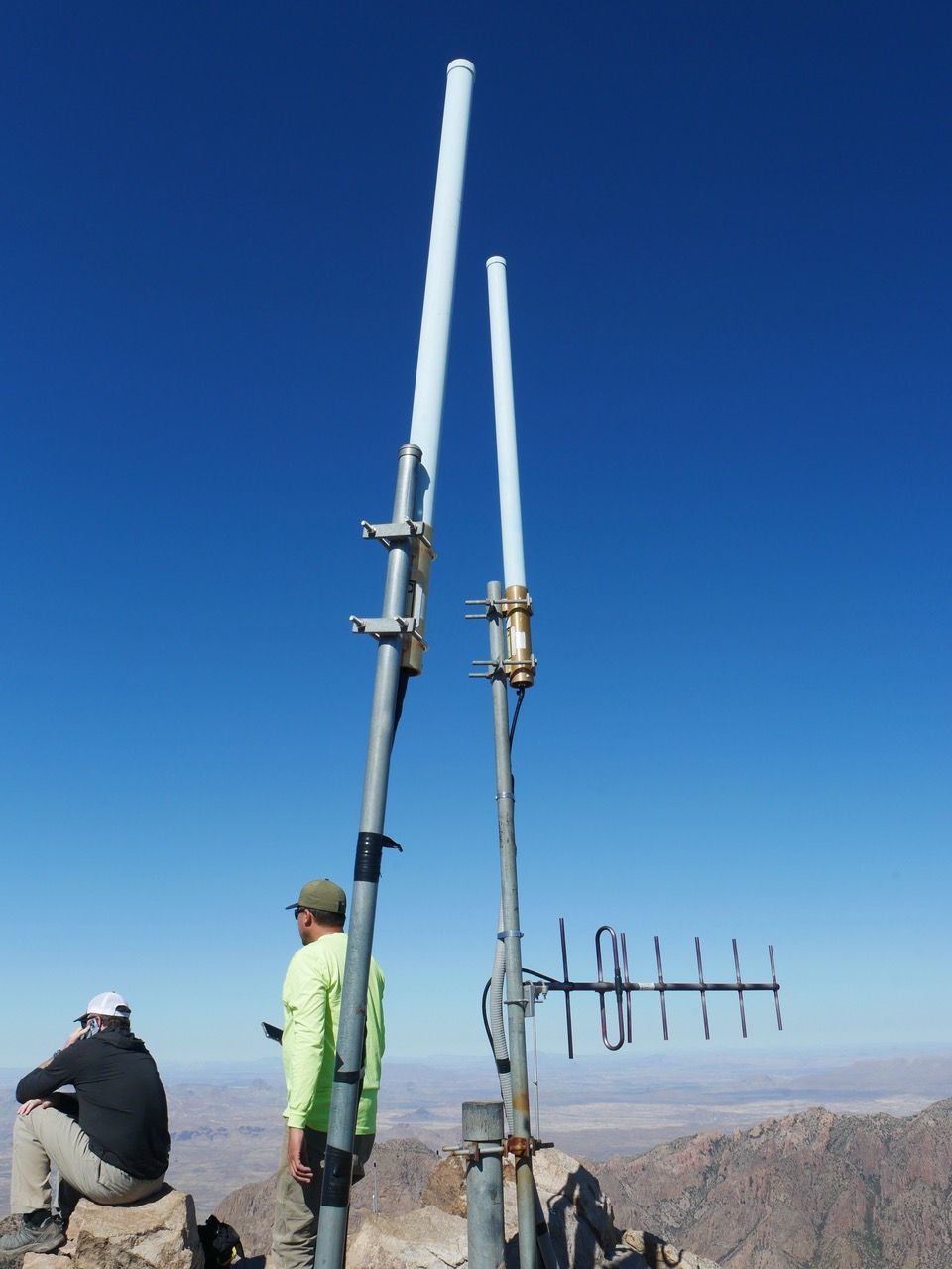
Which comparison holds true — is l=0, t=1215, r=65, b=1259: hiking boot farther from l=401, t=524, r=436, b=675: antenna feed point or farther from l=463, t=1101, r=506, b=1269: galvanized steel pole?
l=401, t=524, r=436, b=675: antenna feed point

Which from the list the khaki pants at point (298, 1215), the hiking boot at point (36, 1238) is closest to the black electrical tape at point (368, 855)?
the khaki pants at point (298, 1215)

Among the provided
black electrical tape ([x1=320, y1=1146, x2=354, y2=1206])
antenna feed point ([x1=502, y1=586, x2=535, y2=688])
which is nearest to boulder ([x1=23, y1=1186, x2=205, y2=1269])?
black electrical tape ([x1=320, y1=1146, x2=354, y2=1206])

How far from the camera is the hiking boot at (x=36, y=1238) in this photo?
6.48 m

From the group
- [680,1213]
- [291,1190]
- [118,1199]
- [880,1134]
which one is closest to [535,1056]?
[291,1190]

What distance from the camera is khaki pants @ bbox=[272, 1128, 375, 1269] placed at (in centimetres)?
563

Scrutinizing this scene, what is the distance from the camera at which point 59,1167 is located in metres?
6.66

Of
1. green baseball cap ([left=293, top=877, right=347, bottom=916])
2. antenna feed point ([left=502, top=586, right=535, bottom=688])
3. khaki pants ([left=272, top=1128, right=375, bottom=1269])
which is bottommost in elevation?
khaki pants ([left=272, top=1128, right=375, bottom=1269])

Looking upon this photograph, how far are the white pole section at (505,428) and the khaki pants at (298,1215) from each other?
5166mm

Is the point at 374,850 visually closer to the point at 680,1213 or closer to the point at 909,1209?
the point at 909,1209

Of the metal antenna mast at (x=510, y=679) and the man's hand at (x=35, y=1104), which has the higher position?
the metal antenna mast at (x=510, y=679)

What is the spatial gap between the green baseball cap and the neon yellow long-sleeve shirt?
0.30 m

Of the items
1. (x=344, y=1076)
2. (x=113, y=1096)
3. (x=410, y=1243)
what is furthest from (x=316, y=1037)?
(x=410, y=1243)

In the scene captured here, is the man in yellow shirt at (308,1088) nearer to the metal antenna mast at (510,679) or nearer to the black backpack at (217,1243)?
the black backpack at (217,1243)

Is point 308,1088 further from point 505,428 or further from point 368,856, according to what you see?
point 505,428
